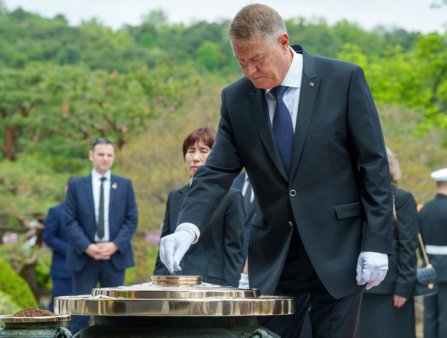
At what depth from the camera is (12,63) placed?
41.3 meters

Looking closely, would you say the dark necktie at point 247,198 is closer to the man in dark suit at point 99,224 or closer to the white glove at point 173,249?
the man in dark suit at point 99,224


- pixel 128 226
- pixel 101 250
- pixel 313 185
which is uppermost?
pixel 313 185

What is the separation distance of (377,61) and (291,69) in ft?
127

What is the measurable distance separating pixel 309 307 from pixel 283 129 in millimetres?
829

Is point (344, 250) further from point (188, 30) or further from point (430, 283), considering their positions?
point (188, 30)

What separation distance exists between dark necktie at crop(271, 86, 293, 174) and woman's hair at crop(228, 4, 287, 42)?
358 millimetres

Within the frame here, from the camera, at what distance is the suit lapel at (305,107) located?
198 inches

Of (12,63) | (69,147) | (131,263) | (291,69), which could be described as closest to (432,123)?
(69,147)

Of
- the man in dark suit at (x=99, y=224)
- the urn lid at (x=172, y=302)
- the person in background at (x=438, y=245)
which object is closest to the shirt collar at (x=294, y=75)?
the urn lid at (x=172, y=302)

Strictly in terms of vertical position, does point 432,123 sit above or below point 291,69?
above

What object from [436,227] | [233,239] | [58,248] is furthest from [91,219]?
[233,239]

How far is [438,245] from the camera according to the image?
1094 centimetres

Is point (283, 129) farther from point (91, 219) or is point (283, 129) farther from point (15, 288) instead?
point (15, 288)

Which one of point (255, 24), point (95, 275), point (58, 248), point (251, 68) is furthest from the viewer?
point (58, 248)
